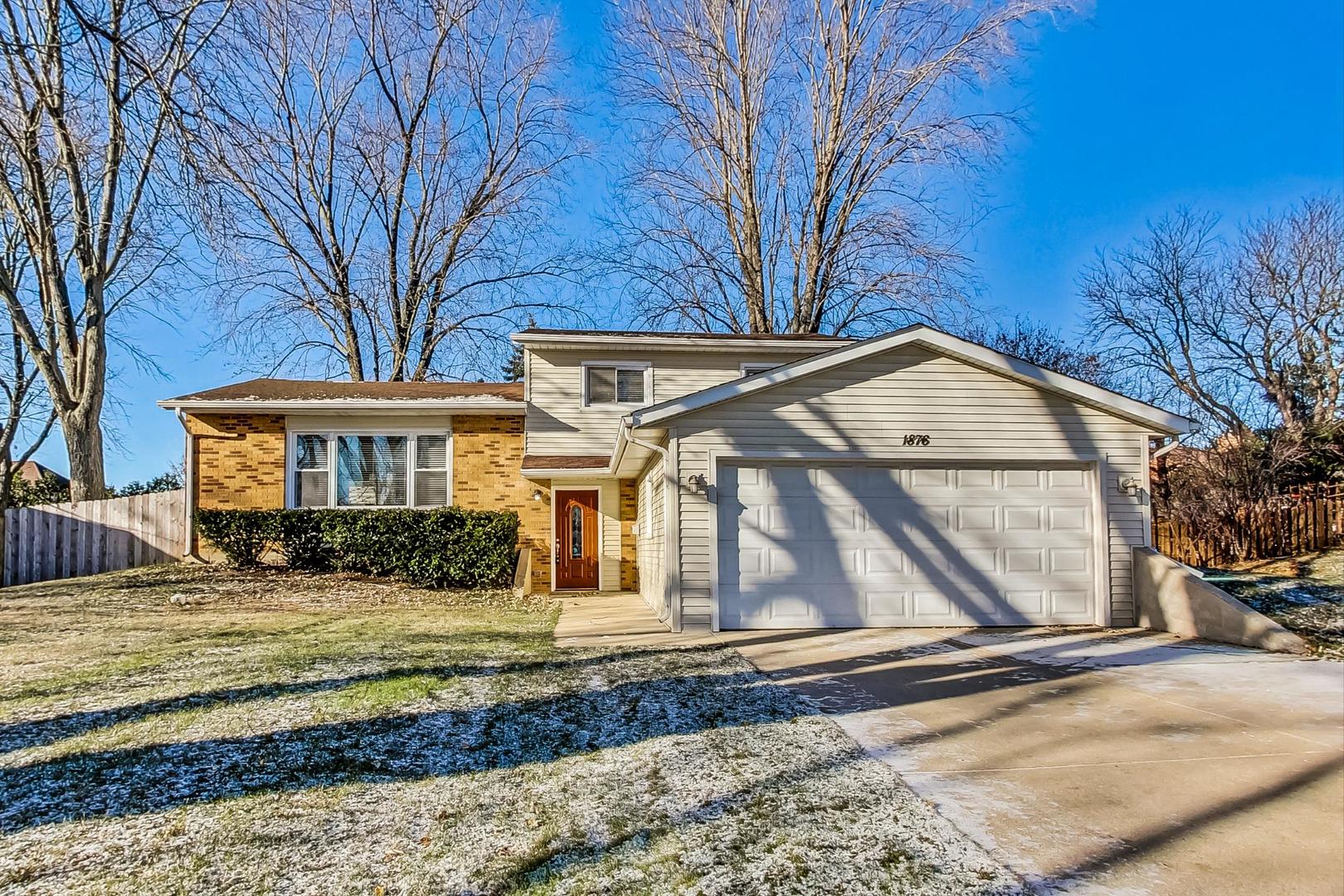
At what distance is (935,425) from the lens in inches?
374

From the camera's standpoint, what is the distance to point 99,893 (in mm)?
2883

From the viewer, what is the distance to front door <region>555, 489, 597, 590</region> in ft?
49.4

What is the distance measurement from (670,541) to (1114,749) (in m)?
5.24

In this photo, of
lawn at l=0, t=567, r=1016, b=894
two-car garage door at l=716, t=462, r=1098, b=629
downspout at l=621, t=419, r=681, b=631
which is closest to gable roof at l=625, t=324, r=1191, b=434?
downspout at l=621, t=419, r=681, b=631

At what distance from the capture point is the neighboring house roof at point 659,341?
48.4ft

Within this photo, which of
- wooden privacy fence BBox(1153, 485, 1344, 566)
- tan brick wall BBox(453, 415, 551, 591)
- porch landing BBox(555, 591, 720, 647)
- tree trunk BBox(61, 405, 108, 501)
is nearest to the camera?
porch landing BBox(555, 591, 720, 647)

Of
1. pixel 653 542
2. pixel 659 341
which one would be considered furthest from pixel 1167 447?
pixel 659 341

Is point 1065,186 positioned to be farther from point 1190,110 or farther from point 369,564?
point 369,564

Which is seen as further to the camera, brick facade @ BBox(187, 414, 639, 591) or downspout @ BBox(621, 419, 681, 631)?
brick facade @ BBox(187, 414, 639, 591)

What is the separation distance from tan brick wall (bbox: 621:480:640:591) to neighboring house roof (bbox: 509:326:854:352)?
276 cm

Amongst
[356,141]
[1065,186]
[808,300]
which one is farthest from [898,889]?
[356,141]

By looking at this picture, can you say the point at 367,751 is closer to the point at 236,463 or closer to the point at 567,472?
the point at 567,472

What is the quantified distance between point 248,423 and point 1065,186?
20.3 meters

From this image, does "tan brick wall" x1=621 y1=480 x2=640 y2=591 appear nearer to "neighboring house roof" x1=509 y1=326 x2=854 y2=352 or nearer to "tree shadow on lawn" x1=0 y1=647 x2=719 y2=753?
"neighboring house roof" x1=509 y1=326 x2=854 y2=352
